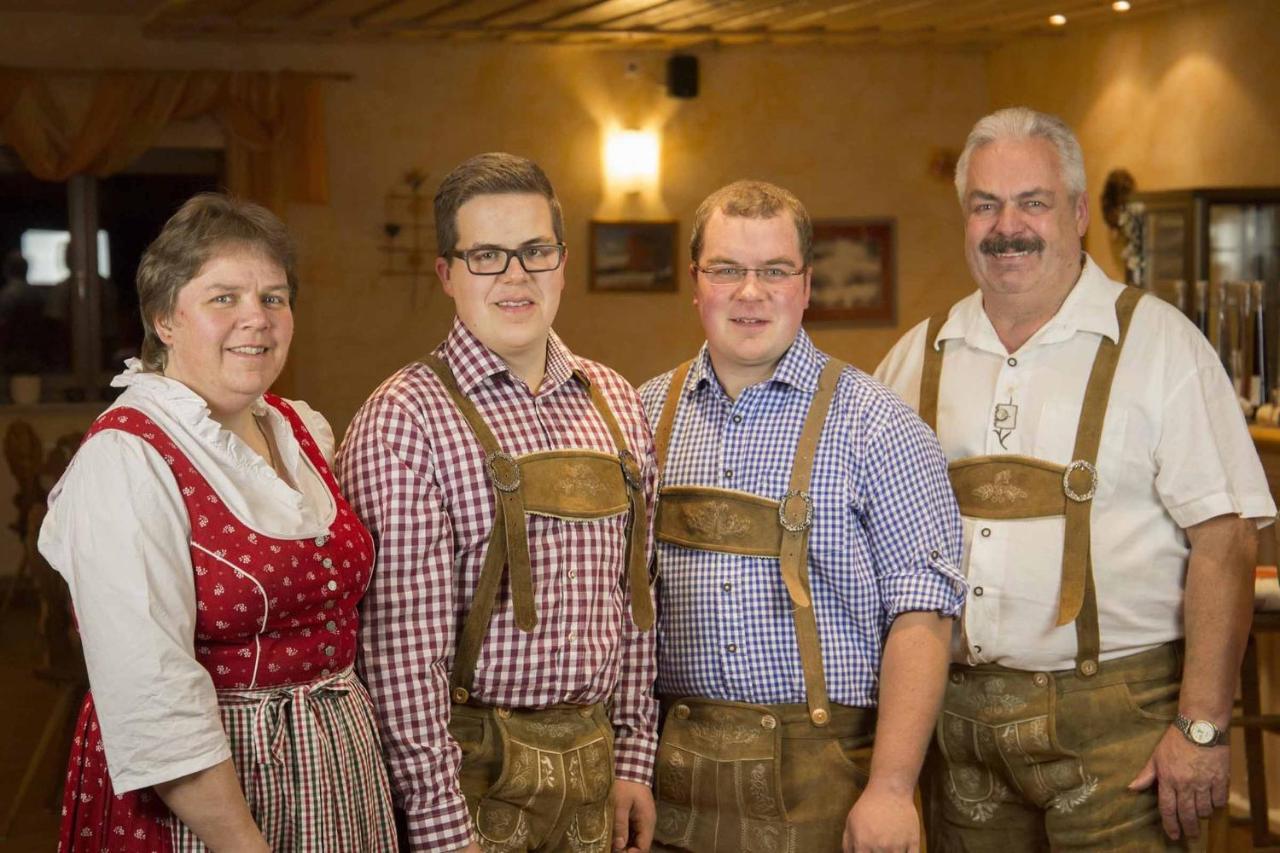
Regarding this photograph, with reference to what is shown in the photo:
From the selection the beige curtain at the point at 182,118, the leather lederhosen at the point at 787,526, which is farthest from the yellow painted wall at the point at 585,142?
the leather lederhosen at the point at 787,526

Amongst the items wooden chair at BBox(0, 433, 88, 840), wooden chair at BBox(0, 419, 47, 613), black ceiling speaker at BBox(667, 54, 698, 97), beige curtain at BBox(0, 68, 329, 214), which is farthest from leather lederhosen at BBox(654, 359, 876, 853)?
black ceiling speaker at BBox(667, 54, 698, 97)

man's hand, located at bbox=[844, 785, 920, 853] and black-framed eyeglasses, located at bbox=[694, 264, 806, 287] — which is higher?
black-framed eyeglasses, located at bbox=[694, 264, 806, 287]

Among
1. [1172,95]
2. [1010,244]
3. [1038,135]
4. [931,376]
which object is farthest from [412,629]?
[1172,95]

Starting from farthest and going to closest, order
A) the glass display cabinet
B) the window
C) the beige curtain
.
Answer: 1. the window
2. the beige curtain
3. the glass display cabinet

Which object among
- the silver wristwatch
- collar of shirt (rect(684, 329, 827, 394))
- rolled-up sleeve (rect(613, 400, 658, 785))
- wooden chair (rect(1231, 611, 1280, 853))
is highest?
collar of shirt (rect(684, 329, 827, 394))

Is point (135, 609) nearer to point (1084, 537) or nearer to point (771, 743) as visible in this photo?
point (771, 743)

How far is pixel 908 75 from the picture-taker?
9.85 m

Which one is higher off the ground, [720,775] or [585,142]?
[585,142]

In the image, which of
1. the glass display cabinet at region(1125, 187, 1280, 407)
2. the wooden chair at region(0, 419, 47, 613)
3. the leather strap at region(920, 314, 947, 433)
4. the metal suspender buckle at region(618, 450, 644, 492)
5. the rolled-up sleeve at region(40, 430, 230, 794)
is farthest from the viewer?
the glass display cabinet at region(1125, 187, 1280, 407)

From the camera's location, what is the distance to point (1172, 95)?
7867mm

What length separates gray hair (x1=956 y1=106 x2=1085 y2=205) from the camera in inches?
99.8

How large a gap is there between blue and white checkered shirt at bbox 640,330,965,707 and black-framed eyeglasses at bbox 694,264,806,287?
5.1 inches

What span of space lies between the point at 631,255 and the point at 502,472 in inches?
296

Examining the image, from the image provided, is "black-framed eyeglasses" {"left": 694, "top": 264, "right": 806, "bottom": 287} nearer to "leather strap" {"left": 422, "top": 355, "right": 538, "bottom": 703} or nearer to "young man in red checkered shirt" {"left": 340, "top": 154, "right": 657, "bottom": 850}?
"young man in red checkered shirt" {"left": 340, "top": 154, "right": 657, "bottom": 850}
